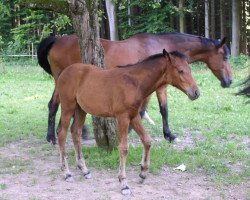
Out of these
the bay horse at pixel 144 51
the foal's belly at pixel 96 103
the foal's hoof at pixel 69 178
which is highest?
the bay horse at pixel 144 51

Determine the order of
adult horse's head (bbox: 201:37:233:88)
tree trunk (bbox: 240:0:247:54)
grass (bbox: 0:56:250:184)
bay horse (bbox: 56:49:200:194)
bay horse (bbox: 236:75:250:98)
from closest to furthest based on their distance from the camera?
bay horse (bbox: 236:75:250:98) < bay horse (bbox: 56:49:200:194) < grass (bbox: 0:56:250:184) < adult horse's head (bbox: 201:37:233:88) < tree trunk (bbox: 240:0:247:54)

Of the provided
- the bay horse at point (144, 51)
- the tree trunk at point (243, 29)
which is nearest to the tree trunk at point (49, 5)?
the bay horse at point (144, 51)

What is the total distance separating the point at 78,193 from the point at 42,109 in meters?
6.51

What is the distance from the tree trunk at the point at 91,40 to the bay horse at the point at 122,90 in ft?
2.54

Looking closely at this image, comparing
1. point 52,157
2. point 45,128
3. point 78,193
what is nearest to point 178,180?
point 78,193

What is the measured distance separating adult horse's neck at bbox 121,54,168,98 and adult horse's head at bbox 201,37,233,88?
2.97m

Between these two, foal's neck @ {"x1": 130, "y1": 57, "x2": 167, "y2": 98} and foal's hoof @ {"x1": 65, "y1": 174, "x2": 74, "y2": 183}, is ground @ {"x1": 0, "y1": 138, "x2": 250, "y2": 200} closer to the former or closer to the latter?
foal's hoof @ {"x1": 65, "y1": 174, "x2": 74, "y2": 183}

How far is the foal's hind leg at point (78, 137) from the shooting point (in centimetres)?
568

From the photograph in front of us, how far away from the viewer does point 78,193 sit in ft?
16.7

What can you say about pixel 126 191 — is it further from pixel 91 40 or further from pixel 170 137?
pixel 170 137

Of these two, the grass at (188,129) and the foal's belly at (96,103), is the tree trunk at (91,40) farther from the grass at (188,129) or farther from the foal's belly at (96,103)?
the foal's belly at (96,103)

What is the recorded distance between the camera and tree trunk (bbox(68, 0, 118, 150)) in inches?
251

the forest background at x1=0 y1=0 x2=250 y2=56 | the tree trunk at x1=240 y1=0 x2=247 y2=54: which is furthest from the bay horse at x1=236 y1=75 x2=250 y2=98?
the tree trunk at x1=240 y1=0 x2=247 y2=54

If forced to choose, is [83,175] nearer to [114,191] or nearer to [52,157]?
[114,191]
